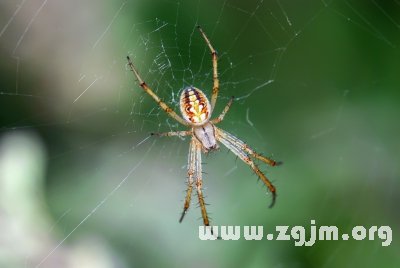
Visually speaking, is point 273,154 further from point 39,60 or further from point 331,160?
point 39,60

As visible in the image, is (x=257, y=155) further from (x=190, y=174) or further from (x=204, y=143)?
(x=190, y=174)

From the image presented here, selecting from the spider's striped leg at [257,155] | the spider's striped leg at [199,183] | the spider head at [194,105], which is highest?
the spider head at [194,105]

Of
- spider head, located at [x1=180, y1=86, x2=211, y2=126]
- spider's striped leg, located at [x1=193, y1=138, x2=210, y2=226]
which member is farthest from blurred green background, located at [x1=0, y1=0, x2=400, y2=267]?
spider head, located at [x1=180, y1=86, x2=211, y2=126]

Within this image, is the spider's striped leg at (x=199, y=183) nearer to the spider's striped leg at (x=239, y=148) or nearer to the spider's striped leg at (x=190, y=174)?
the spider's striped leg at (x=190, y=174)

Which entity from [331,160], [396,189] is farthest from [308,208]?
[396,189]

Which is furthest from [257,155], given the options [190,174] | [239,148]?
[190,174]

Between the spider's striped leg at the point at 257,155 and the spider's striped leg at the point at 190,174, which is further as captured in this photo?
the spider's striped leg at the point at 257,155

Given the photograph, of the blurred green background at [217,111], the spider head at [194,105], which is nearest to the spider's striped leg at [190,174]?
the blurred green background at [217,111]
